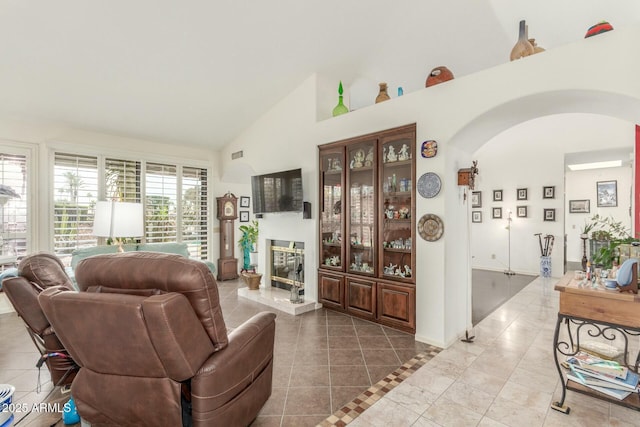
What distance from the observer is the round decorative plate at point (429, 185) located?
11.0ft

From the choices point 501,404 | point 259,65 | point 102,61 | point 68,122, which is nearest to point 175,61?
point 102,61

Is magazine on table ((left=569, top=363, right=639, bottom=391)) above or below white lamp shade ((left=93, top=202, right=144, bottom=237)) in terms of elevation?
below

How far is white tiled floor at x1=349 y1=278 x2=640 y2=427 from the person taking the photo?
215cm

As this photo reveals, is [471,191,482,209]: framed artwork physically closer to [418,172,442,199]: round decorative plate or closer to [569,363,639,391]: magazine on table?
Result: [418,172,442,199]: round decorative plate

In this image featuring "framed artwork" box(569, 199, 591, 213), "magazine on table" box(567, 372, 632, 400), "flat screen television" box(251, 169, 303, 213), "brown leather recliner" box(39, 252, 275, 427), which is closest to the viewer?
"brown leather recliner" box(39, 252, 275, 427)

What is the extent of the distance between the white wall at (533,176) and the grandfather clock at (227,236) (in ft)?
18.5

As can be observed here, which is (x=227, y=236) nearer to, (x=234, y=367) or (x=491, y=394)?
(x=234, y=367)

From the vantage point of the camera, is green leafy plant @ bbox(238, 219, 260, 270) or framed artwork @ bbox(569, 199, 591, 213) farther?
framed artwork @ bbox(569, 199, 591, 213)

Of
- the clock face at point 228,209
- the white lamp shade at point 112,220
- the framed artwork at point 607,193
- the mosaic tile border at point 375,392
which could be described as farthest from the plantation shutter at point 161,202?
the framed artwork at point 607,193

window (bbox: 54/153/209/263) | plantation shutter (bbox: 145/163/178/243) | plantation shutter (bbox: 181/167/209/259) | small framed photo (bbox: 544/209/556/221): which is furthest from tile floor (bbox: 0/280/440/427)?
small framed photo (bbox: 544/209/556/221)

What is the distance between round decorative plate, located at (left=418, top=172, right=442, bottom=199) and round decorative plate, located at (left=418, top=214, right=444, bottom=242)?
237mm

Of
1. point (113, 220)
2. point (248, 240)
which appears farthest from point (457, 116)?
point (248, 240)

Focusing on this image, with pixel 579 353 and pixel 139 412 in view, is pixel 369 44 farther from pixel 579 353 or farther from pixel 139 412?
pixel 139 412

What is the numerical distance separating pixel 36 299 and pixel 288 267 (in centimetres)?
342
